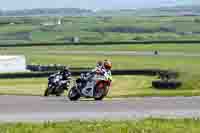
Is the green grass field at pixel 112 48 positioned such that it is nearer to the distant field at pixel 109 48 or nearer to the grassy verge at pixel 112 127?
the distant field at pixel 109 48

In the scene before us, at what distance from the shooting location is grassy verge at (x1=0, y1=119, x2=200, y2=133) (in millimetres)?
12164

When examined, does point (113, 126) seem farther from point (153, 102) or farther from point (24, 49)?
point (24, 49)

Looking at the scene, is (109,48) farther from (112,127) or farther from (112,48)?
(112,127)

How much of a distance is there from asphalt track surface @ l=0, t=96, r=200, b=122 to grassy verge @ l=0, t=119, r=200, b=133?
45.3 inches

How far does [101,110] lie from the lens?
15.8 metres

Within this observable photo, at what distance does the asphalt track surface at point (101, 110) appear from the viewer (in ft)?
48.1

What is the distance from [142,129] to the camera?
12.1 m

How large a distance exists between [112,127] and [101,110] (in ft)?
10.9

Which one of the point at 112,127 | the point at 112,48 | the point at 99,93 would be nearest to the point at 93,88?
the point at 99,93

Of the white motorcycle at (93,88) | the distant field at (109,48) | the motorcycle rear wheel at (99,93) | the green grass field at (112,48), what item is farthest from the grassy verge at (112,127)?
the distant field at (109,48)

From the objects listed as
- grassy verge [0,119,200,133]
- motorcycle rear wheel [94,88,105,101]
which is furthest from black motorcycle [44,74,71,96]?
grassy verge [0,119,200,133]

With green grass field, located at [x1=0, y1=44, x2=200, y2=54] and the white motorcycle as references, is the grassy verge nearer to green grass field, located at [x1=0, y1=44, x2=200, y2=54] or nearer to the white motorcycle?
the white motorcycle

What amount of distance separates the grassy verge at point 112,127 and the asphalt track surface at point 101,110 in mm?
1150

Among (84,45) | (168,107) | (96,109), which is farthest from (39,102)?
(84,45)
